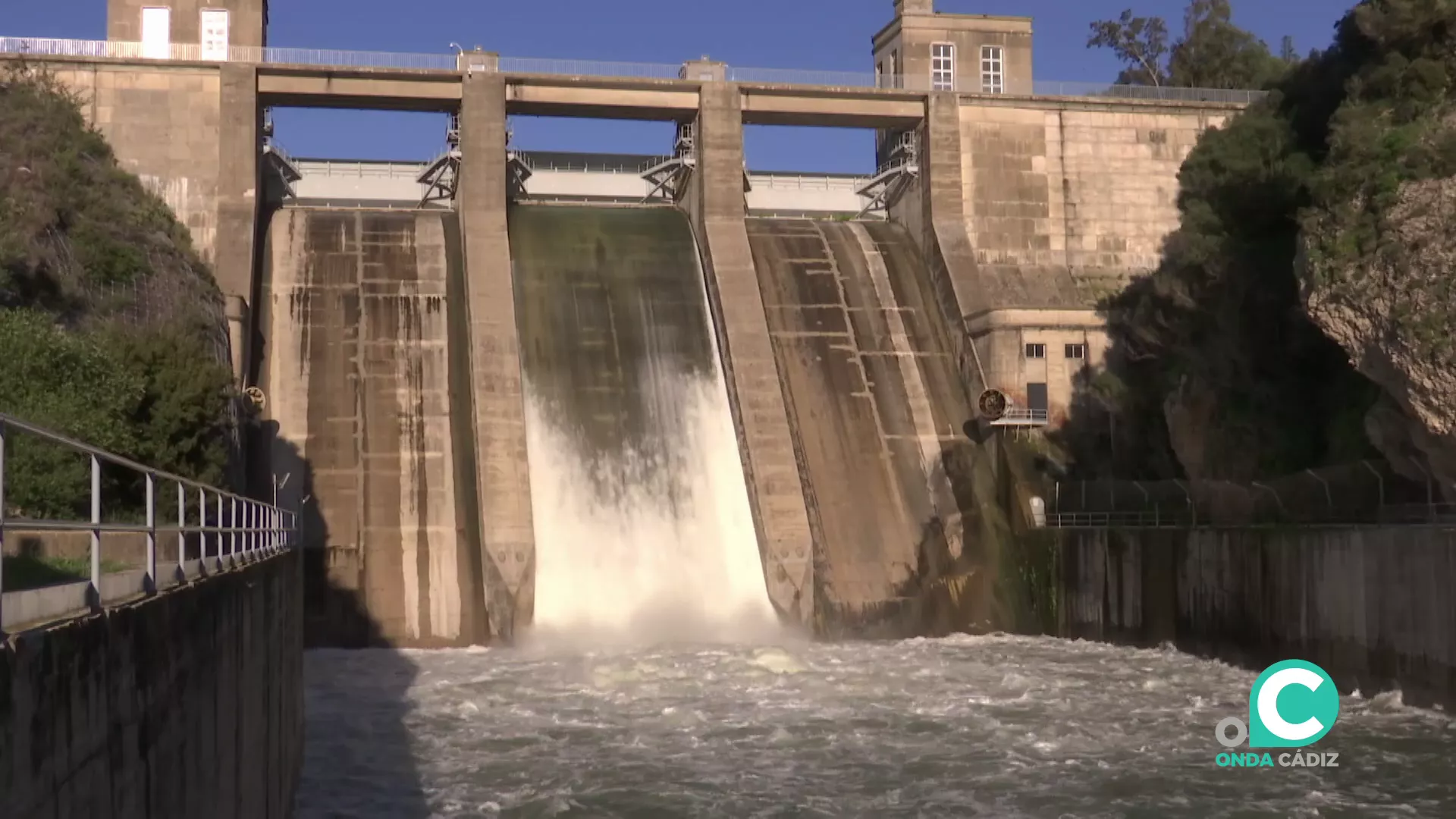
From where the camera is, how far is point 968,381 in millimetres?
36812

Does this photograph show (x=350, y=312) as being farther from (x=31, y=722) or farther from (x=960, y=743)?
(x=31, y=722)

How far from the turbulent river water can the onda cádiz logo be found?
0.87ft

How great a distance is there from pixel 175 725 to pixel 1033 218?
115 ft

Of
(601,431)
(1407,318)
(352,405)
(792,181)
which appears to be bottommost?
(601,431)

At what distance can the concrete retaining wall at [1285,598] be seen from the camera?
21.4 metres

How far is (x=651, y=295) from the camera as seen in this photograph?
38.1 m

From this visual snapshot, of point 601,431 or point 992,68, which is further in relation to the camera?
point 992,68

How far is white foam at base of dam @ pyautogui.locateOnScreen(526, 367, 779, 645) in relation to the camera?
1214 inches

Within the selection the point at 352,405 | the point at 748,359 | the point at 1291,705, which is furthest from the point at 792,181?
the point at 1291,705

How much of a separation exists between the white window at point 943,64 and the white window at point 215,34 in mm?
19778

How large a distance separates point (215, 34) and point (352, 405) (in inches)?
484

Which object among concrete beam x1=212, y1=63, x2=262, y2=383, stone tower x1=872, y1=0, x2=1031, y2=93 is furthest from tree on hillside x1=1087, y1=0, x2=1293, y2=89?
concrete beam x1=212, y1=63, x2=262, y2=383

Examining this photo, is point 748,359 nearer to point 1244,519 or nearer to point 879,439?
point 879,439

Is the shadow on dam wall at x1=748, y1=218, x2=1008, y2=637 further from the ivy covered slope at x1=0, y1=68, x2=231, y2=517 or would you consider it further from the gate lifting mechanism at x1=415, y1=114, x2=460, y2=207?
the ivy covered slope at x1=0, y1=68, x2=231, y2=517
